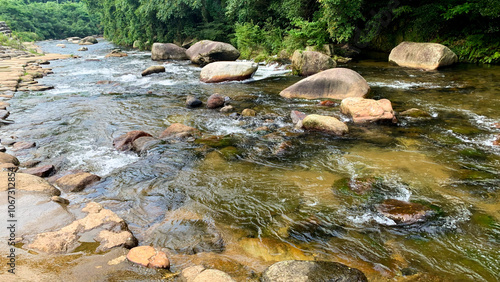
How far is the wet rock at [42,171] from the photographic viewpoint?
4.88 m

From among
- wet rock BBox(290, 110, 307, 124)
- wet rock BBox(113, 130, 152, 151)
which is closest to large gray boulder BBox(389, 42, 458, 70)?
wet rock BBox(290, 110, 307, 124)

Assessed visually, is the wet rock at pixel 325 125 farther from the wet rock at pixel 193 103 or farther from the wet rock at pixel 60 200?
the wet rock at pixel 60 200

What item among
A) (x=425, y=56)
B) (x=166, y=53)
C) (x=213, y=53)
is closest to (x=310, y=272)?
(x=425, y=56)

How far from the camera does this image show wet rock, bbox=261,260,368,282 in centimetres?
255

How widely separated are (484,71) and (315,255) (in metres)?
11.4

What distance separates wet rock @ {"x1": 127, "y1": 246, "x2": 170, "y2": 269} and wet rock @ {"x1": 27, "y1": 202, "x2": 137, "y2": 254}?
199 millimetres

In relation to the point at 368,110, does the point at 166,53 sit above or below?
above

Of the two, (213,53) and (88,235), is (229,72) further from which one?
(88,235)

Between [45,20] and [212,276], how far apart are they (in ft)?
199

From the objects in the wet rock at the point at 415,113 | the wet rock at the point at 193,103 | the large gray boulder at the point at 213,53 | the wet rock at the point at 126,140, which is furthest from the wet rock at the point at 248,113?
the large gray boulder at the point at 213,53

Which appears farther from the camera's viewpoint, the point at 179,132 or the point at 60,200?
the point at 179,132

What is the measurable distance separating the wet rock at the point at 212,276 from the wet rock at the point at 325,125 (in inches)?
173

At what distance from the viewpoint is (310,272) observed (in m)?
2.60

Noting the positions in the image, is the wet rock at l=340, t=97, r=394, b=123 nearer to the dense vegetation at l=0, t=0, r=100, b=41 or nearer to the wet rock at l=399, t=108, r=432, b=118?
the wet rock at l=399, t=108, r=432, b=118
